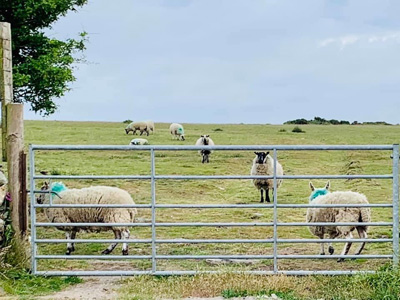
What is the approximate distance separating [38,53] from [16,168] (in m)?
6.96

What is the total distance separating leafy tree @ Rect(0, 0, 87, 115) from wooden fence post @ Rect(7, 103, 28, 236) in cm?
537

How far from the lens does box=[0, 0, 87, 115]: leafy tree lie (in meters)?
13.9

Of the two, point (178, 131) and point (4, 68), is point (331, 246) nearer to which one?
point (4, 68)

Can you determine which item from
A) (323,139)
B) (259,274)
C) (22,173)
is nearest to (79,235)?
(22,173)

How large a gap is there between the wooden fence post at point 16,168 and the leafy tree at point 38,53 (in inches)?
211

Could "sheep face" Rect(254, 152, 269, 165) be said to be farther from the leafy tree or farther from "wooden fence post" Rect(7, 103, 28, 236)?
"wooden fence post" Rect(7, 103, 28, 236)

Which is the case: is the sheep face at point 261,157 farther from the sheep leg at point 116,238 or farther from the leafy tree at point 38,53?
the sheep leg at point 116,238

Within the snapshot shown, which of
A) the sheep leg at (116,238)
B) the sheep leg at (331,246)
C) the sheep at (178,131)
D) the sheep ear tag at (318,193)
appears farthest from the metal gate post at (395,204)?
the sheep at (178,131)

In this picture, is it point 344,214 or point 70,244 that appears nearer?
point 344,214

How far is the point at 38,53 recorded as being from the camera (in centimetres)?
1466

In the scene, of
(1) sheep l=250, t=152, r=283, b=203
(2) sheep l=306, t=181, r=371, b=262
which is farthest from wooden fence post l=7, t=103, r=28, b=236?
(1) sheep l=250, t=152, r=283, b=203

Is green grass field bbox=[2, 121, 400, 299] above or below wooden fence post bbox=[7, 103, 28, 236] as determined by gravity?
below

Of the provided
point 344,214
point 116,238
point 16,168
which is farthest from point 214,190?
point 16,168

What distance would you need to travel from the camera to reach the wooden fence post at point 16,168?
27.3 ft
